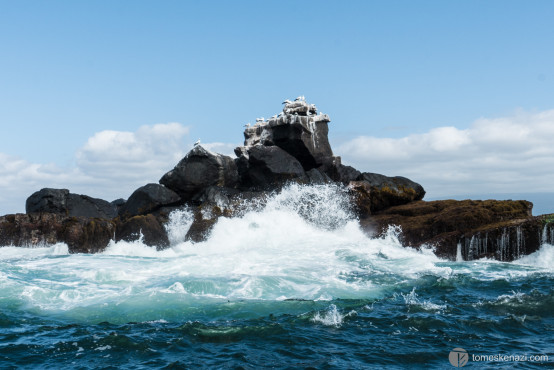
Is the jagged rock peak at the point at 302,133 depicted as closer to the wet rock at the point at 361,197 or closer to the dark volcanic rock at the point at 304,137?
the dark volcanic rock at the point at 304,137

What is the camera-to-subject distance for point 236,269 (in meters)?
14.6

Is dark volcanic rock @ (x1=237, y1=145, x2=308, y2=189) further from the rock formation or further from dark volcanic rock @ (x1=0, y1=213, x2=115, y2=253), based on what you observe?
dark volcanic rock @ (x1=0, y1=213, x2=115, y2=253)

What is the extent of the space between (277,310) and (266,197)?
15659 mm

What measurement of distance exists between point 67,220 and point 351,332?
19.8 m

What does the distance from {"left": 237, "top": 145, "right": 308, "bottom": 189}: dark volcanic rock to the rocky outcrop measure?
6457 mm

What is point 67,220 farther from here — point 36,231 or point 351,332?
point 351,332

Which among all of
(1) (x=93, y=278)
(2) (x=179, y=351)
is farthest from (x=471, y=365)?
(1) (x=93, y=278)

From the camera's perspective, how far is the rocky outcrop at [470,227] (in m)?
16.4

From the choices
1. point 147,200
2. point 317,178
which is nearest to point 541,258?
point 317,178

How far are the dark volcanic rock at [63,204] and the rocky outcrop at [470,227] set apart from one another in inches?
644

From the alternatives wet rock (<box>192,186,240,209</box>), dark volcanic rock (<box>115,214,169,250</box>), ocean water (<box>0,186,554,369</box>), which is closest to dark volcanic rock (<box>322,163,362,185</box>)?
wet rock (<box>192,186,240,209</box>)

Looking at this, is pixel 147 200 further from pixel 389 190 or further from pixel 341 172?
pixel 389 190

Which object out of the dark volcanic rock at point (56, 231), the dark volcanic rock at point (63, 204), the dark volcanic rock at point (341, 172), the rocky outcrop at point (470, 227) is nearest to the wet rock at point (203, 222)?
the dark volcanic rock at point (56, 231)

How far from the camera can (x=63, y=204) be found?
2700 cm
